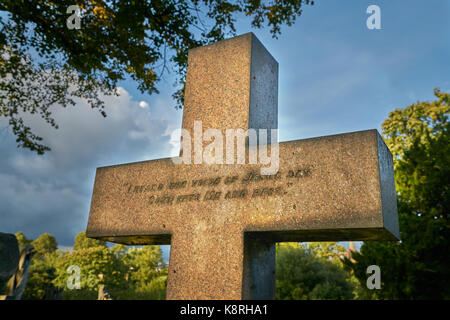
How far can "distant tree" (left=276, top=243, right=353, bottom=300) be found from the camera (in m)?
17.2

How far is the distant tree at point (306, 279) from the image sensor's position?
17.2 m

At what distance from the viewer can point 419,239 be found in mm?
10078

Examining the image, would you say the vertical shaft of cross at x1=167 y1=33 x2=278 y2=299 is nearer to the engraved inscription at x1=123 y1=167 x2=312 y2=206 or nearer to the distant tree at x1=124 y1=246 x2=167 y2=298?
the engraved inscription at x1=123 y1=167 x2=312 y2=206

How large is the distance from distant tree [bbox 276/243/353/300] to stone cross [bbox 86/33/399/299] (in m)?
15.1

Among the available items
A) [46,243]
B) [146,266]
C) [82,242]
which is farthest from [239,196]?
[46,243]

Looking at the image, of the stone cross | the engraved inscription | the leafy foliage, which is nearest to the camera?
the stone cross

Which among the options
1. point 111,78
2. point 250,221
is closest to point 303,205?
point 250,221

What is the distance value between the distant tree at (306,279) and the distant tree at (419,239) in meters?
5.99

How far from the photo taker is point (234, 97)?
11.8ft

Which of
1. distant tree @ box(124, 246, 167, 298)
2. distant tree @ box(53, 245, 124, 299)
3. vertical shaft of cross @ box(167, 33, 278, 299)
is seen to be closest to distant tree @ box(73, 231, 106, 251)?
distant tree @ box(124, 246, 167, 298)

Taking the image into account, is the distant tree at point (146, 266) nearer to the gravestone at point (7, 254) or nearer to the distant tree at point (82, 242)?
the distant tree at point (82, 242)

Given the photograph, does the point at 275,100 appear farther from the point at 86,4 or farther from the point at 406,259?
the point at 406,259

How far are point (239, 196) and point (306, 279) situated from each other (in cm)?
1707

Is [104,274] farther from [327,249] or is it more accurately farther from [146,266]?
[327,249]
